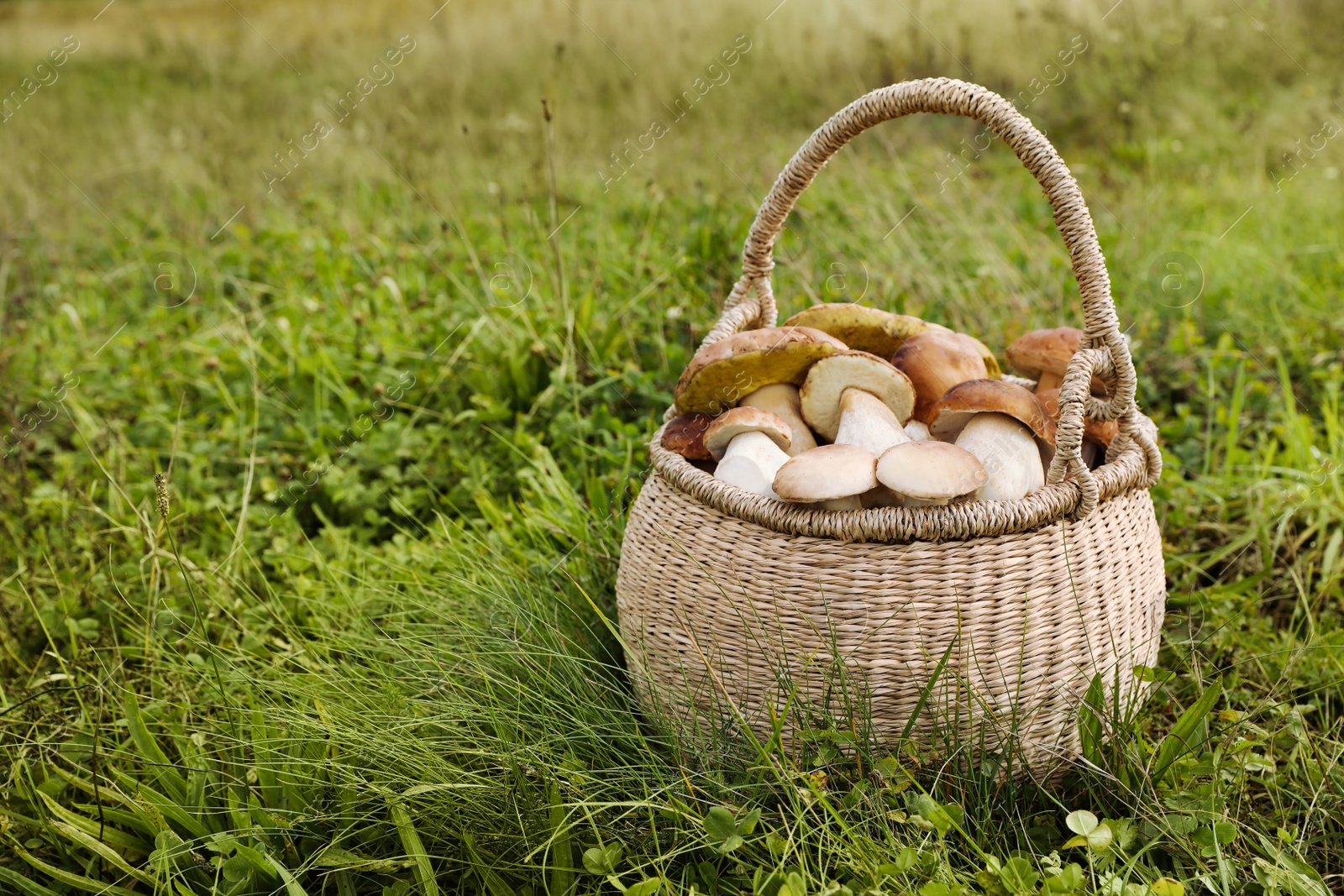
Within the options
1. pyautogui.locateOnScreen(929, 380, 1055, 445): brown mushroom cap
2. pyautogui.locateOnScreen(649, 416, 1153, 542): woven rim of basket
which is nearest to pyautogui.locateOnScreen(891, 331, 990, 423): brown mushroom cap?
pyautogui.locateOnScreen(929, 380, 1055, 445): brown mushroom cap

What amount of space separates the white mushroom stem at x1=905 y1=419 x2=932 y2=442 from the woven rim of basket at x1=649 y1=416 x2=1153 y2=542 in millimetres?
309

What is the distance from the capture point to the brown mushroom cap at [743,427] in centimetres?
167

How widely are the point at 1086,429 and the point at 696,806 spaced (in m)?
0.98

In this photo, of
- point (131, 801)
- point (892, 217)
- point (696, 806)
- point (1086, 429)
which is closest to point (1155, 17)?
point (892, 217)

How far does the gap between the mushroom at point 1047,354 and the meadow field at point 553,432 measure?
61 centimetres

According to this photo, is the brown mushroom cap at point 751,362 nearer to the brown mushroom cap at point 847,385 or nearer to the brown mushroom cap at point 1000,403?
the brown mushroom cap at point 847,385

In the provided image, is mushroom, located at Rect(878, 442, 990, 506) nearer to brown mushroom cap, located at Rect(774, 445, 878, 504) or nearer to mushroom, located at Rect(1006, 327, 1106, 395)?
brown mushroom cap, located at Rect(774, 445, 878, 504)

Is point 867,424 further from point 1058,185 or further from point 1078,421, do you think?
point 1058,185

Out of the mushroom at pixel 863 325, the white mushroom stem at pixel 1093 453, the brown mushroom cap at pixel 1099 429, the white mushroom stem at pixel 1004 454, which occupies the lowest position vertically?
the white mushroom stem at pixel 1093 453

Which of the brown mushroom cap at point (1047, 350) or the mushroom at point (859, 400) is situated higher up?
the mushroom at point (859, 400)

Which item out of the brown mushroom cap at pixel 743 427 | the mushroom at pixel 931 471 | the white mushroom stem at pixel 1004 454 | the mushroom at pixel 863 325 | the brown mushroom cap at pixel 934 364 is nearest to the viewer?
the mushroom at pixel 931 471

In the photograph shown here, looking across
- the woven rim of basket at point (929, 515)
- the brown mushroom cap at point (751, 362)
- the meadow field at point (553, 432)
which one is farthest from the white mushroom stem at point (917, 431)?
the meadow field at point (553, 432)

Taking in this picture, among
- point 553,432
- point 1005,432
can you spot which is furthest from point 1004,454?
point 553,432

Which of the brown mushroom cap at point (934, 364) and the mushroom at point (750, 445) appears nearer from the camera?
the mushroom at point (750, 445)
